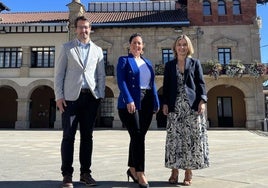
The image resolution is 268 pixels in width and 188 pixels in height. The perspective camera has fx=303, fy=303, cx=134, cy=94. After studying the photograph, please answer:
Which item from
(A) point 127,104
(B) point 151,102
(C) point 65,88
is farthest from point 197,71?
(C) point 65,88

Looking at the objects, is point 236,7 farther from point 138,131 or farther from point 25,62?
point 138,131

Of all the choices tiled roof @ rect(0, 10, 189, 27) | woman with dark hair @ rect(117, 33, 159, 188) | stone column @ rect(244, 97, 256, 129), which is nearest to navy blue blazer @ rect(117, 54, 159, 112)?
woman with dark hair @ rect(117, 33, 159, 188)

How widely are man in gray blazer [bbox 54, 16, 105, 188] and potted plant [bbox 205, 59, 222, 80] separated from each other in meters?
19.8

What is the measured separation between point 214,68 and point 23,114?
15657 mm

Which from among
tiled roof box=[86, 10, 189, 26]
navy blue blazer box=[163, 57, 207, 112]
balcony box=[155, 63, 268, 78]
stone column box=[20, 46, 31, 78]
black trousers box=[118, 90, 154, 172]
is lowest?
black trousers box=[118, 90, 154, 172]

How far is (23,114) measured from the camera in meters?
24.7

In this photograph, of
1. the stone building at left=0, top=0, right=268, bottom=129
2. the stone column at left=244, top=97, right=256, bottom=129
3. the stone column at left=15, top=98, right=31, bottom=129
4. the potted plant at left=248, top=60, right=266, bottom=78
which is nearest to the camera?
the potted plant at left=248, top=60, right=266, bottom=78

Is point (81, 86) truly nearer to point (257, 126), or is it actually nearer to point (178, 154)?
point (178, 154)

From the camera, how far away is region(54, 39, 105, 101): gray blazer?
4.15 m

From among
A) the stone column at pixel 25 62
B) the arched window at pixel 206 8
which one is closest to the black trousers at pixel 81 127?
the stone column at pixel 25 62

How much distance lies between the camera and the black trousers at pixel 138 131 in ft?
13.4

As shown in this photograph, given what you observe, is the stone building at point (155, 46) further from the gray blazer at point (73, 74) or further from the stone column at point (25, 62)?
the gray blazer at point (73, 74)

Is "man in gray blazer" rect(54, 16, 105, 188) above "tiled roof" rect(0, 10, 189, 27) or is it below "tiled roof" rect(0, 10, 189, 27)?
below

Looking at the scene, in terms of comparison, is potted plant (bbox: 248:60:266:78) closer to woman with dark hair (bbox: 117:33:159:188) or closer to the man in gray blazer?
woman with dark hair (bbox: 117:33:159:188)
